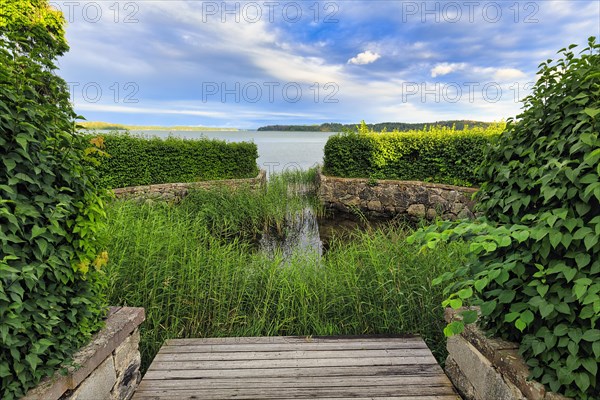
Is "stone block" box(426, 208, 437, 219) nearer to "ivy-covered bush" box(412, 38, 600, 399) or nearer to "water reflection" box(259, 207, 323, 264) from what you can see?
"water reflection" box(259, 207, 323, 264)

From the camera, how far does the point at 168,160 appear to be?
28.2 feet

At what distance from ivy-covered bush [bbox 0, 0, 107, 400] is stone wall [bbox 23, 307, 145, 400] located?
60 mm

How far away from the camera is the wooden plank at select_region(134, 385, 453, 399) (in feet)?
6.13

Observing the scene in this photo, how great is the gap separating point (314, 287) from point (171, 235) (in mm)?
1861

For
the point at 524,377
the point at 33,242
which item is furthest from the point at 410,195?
the point at 33,242

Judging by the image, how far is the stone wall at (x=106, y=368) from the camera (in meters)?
1.41

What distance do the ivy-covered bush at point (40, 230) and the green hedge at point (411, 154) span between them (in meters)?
8.22

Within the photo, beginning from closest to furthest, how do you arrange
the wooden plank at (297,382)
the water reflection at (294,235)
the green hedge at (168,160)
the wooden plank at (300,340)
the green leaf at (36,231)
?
1. the green leaf at (36,231)
2. the wooden plank at (297,382)
3. the wooden plank at (300,340)
4. the water reflection at (294,235)
5. the green hedge at (168,160)

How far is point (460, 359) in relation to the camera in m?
1.97

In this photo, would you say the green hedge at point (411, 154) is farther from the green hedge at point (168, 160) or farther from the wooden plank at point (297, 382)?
the wooden plank at point (297, 382)

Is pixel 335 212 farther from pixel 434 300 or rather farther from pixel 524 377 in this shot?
pixel 524 377

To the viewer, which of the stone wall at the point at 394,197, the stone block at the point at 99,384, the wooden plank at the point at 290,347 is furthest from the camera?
the stone wall at the point at 394,197

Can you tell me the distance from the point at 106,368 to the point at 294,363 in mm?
1138

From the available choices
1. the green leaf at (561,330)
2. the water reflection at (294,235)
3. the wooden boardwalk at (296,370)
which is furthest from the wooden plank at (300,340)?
the water reflection at (294,235)
